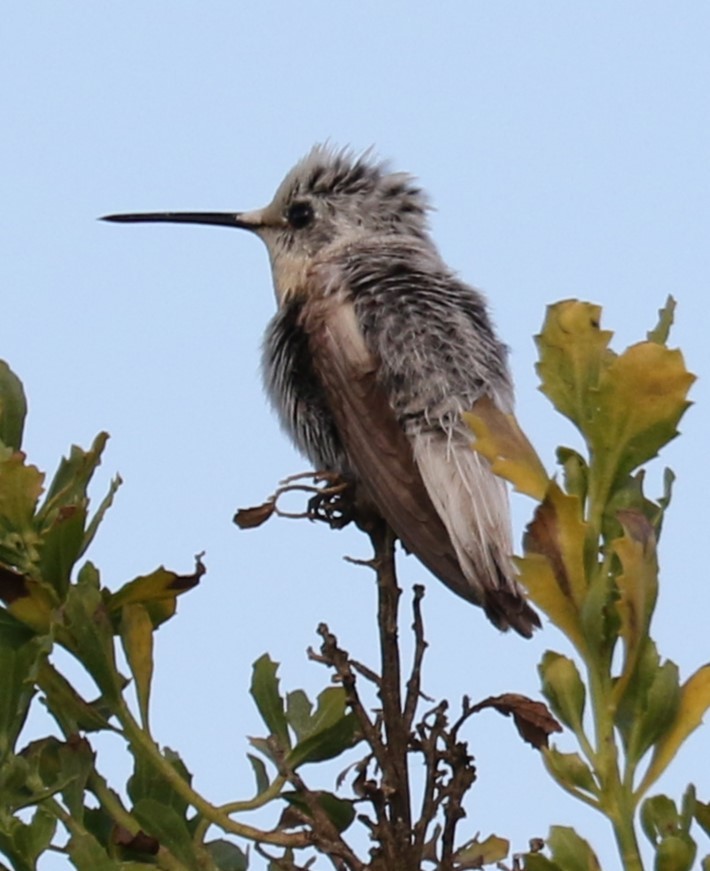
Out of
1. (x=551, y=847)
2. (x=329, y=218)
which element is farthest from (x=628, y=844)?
(x=329, y=218)

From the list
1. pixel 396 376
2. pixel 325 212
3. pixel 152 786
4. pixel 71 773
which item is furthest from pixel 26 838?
pixel 325 212

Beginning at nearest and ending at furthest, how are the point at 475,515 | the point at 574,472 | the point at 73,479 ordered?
the point at 574,472
the point at 73,479
the point at 475,515

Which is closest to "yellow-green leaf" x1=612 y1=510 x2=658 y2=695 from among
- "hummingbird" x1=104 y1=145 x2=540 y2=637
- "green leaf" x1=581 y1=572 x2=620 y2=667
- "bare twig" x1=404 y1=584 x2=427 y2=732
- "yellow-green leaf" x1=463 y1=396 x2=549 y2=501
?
"green leaf" x1=581 y1=572 x2=620 y2=667

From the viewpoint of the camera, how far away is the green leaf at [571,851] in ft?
6.65

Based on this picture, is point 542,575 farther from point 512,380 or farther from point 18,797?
point 512,380

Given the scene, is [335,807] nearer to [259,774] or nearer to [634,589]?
[259,774]

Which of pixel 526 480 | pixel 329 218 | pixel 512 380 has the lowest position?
pixel 526 480

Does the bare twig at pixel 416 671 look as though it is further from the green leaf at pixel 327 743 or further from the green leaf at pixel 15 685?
the green leaf at pixel 15 685

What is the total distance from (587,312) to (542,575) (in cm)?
36

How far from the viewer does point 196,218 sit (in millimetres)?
6012

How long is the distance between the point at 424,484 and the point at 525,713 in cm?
125

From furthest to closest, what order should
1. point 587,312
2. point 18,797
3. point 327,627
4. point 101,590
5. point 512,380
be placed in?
point 512,380
point 327,627
point 101,590
point 18,797
point 587,312

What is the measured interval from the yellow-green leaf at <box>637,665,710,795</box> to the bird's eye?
3.96 meters

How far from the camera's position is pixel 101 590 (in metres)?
2.73
